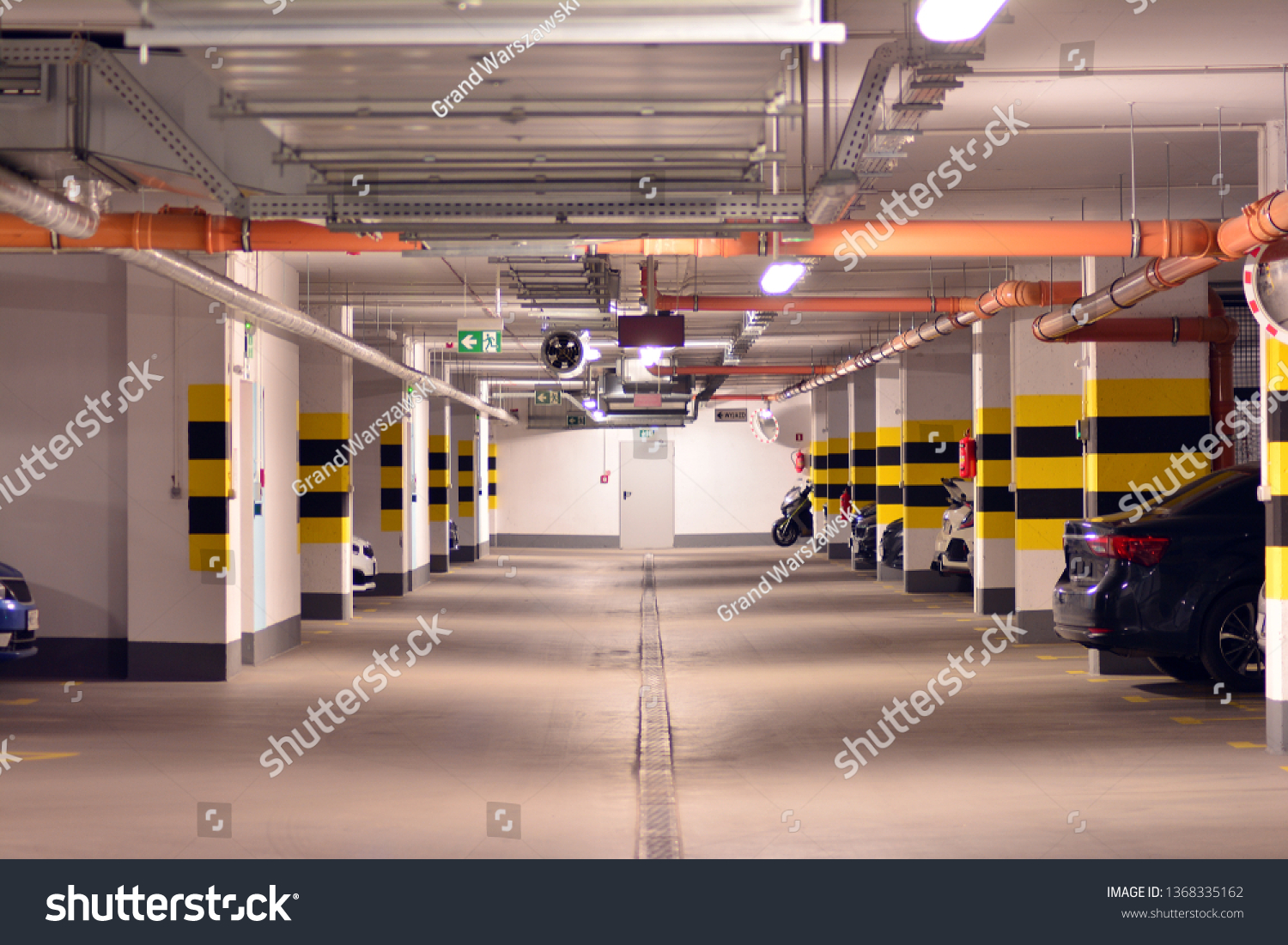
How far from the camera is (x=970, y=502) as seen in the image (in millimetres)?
15180

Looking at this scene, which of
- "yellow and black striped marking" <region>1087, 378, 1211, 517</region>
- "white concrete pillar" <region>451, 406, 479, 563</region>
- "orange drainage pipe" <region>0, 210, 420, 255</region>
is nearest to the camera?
"orange drainage pipe" <region>0, 210, 420, 255</region>

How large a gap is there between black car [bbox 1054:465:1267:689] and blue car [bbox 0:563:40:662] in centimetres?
682

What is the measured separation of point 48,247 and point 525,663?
4.78m

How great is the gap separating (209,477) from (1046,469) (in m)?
7.49

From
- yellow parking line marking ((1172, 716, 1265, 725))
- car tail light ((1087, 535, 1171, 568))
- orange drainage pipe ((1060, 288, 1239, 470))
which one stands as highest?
orange drainage pipe ((1060, 288, 1239, 470))

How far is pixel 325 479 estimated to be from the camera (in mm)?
13859

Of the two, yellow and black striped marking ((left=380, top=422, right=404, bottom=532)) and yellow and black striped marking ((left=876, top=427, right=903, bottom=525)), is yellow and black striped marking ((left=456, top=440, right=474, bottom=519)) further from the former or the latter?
yellow and black striped marking ((left=876, top=427, right=903, bottom=525))

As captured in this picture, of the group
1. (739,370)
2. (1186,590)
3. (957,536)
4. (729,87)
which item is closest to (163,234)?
(729,87)

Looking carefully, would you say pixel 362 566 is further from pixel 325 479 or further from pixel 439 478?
pixel 439 478

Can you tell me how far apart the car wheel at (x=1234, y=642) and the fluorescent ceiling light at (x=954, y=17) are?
189 inches

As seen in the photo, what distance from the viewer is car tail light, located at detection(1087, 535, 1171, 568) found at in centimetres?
772

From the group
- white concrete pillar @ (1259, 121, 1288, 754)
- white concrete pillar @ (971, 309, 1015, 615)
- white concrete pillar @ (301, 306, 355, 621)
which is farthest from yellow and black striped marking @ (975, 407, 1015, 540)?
white concrete pillar @ (301, 306, 355, 621)

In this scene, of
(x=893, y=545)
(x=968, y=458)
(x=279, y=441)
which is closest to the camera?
(x=279, y=441)

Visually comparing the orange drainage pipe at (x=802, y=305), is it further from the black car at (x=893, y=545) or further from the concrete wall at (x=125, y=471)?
the black car at (x=893, y=545)
